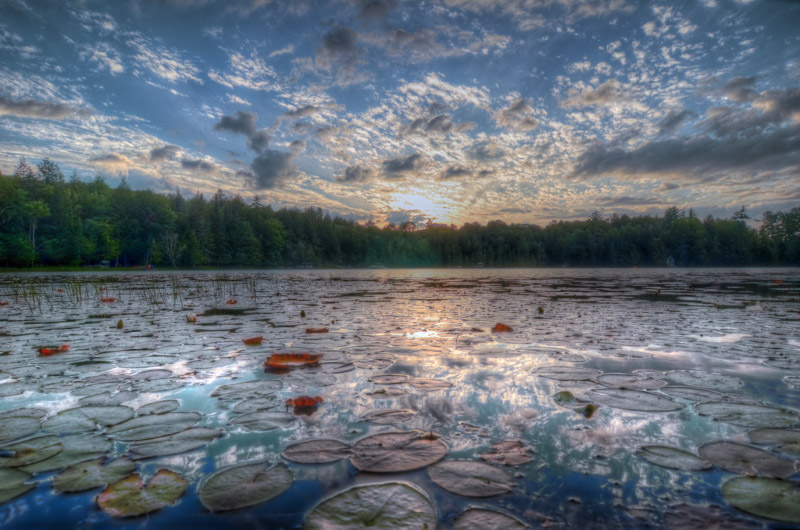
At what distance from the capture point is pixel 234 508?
1421 millimetres

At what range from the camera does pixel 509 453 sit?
187 cm

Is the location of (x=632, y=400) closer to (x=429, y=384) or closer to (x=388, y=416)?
(x=429, y=384)

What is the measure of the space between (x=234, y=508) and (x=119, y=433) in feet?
4.15

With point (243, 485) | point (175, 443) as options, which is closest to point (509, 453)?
point (243, 485)

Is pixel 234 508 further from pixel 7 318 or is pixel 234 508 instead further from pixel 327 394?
pixel 7 318

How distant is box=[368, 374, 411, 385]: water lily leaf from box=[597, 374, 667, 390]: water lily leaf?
5.71ft

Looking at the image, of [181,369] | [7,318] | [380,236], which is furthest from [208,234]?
[181,369]

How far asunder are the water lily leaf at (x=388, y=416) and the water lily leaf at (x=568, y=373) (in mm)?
1566

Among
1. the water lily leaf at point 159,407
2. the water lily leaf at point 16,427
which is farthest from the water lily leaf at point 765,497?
the water lily leaf at point 16,427

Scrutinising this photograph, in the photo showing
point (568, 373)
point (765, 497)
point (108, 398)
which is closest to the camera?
point (765, 497)

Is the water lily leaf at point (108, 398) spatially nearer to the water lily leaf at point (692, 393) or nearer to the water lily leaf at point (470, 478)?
the water lily leaf at point (470, 478)

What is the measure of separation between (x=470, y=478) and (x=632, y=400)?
5.74 feet

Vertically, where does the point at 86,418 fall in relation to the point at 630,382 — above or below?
above

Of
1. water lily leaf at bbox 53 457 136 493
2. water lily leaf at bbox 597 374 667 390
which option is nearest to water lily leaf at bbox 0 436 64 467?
water lily leaf at bbox 53 457 136 493
